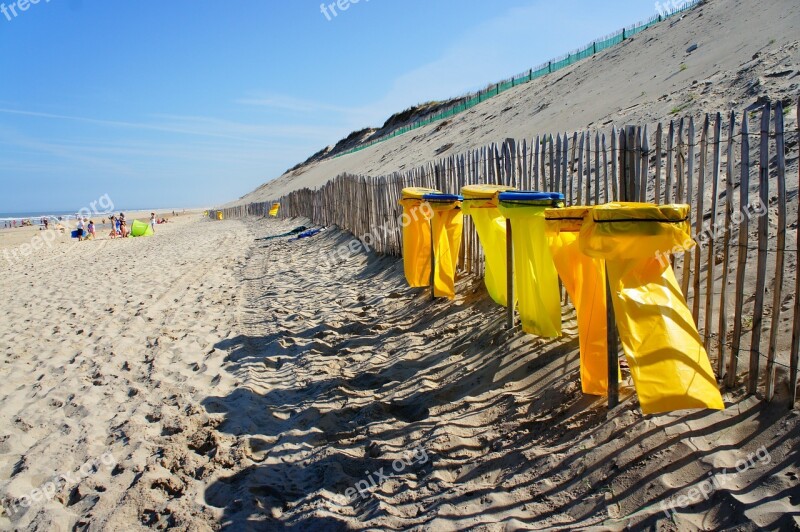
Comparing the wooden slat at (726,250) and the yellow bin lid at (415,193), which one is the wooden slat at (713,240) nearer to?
the wooden slat at (726,250)

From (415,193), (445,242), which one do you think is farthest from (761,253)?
(415,193)

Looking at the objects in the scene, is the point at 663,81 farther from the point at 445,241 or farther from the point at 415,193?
the point at 445,241

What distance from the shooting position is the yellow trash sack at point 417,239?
607 centimetres

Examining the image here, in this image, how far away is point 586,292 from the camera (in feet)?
10.6

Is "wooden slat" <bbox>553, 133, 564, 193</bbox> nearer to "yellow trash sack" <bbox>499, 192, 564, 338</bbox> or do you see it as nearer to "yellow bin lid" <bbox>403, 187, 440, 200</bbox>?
"yellow trash sack" <bbox>499, 192, 564, 338</bbox>

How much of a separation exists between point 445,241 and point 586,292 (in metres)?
2.55

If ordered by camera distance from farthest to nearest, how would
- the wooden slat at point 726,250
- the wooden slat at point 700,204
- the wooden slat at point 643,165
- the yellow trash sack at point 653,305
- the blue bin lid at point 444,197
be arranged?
1. the blue bin lid at point 444,197
2. the wooden slat at point 643,165
3. the wooden slat at point 700,204
4. the wooden slat at point 726,250
5. the yellow trash sack at point 653,305

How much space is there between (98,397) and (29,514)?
1694mm

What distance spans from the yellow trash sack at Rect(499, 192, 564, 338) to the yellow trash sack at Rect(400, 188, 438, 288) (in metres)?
2.09

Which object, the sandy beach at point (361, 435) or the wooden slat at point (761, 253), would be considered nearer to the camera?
the sandy beach at point (361, 435)

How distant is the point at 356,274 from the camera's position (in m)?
8.88

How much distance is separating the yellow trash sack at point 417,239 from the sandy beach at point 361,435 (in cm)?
37

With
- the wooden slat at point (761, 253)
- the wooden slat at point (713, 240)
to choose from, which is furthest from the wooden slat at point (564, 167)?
the wooden slat at point (761, 253)

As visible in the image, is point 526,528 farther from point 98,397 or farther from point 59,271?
point 59,271
